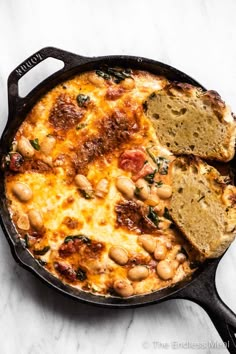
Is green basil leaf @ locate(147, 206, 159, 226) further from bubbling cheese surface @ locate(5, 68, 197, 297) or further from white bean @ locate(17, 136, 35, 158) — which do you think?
white bean @ locate(17, 136, 35, 158)

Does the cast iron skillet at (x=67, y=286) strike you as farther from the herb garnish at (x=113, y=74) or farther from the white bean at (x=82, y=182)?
the white bean at (x=82, y=182)

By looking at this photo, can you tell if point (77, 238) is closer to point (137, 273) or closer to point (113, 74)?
point (137, 273)

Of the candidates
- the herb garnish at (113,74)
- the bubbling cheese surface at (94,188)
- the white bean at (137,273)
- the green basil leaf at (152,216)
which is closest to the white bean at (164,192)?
the bubbling cheese surface at (94,188)

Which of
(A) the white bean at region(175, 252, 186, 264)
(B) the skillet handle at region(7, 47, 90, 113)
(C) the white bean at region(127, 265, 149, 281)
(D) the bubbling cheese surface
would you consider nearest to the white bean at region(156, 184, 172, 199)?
(D) the bubbling cheese surface

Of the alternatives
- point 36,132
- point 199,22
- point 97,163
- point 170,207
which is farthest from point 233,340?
point 199,22

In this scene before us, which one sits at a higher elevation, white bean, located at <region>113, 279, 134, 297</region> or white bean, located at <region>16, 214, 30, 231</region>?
white bean, located at <region>16, 214, 30, 231</region>
